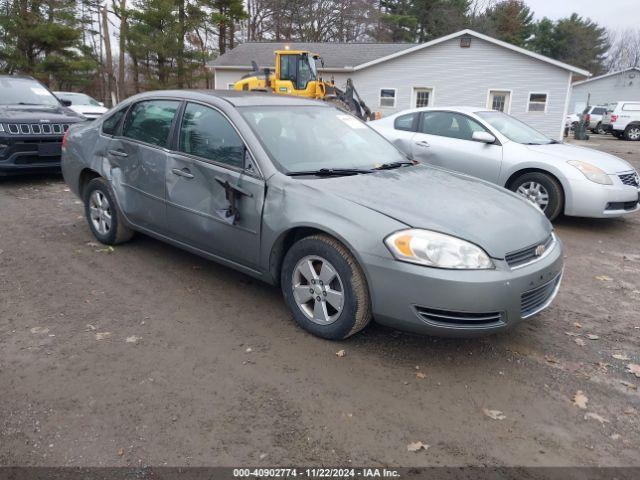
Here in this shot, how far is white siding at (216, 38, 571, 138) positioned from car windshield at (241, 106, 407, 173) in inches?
757

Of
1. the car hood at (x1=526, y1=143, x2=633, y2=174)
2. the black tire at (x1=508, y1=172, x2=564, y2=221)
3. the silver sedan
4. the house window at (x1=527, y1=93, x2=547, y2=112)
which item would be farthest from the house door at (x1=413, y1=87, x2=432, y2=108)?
the black tire at (x1=508, y1=172, x2=564, y2=221)

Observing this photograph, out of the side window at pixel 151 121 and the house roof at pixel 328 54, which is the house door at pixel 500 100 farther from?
the side window at pixel 151 121

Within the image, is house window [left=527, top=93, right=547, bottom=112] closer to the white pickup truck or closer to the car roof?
the white pickup truck

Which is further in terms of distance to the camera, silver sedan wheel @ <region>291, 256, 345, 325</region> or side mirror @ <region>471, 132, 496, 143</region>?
side mirror @ <region>471, 132, 496, 143</region>

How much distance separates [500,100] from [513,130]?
17.6 m

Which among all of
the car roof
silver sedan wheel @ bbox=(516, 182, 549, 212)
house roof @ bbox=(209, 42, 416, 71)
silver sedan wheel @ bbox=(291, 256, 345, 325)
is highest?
house roof @ bbox=(209, 42, 416, 71)

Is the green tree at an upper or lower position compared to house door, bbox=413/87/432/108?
upper

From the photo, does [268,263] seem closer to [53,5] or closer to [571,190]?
[571,190]

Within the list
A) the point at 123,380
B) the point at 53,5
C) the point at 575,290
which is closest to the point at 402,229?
the point at 123,380

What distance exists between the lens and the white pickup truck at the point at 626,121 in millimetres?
26766

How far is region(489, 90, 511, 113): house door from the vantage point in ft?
75.5

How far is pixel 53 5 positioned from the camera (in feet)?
102

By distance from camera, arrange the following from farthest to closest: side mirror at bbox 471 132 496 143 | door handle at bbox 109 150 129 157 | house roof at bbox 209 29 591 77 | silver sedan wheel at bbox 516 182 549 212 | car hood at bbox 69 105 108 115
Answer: house roof at bbox 209 29 591 77 → car hood at bbox 69 105 108 115 → side mirror at bbox 471 132 496 143 → silver sedan wheel at bbox 516 182 549 212 → door handle at bbox 109 150 129 157

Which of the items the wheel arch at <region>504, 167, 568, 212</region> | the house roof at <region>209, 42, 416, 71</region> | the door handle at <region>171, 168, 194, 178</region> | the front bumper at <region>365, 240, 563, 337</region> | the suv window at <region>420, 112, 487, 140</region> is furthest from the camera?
the house roof at <region>209, 42, 416, 71</region>
